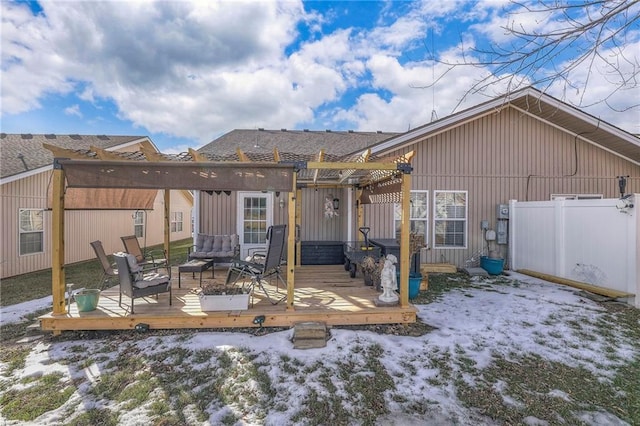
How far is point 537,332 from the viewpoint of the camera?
4203mm

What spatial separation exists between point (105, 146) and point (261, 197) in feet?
20.3

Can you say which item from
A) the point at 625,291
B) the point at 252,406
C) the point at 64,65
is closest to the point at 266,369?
the point at 252,406

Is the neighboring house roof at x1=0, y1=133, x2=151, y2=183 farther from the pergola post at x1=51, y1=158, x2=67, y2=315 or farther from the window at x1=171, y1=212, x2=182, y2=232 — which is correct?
the window at x1=171, y1=212, x2=182, y2=232

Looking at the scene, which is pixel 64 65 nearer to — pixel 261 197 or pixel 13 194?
pixel 13 194

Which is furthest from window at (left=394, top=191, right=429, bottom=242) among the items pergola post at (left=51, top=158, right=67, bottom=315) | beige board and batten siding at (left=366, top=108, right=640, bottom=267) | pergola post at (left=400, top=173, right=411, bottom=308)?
pergola post at (left=51, top=158, right=67, bottom=315)

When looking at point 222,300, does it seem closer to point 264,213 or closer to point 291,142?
point 264,213

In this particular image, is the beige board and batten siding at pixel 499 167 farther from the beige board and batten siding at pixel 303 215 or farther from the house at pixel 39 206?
the house at pixel 39 206

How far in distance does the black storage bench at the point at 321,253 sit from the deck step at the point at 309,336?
4.17 meters

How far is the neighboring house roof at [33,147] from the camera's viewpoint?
766cm

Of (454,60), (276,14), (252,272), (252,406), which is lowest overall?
(252,406)

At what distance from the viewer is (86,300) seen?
433cm

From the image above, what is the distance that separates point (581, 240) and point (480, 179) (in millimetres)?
2776

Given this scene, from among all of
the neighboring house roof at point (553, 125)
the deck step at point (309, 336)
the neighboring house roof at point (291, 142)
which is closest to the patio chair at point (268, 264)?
the deck step at point (309, 336)

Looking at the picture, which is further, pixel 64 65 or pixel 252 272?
pixel 64 65
